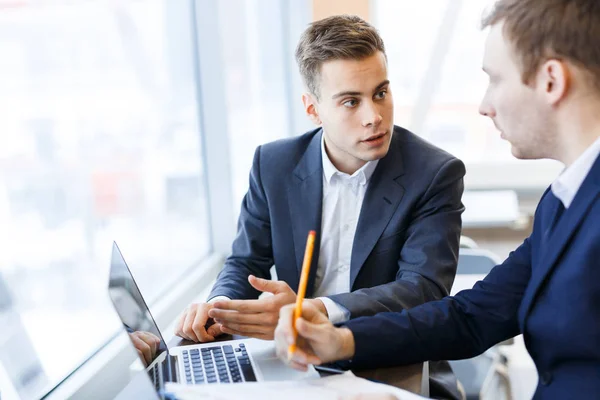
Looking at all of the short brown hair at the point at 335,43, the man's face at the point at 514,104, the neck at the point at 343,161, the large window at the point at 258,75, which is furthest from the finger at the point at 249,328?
the large window at the point at 258,75

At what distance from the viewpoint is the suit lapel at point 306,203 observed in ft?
6.22

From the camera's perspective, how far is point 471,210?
382cm

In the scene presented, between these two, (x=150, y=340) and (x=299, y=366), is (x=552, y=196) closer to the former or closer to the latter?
(x=299, y=366)

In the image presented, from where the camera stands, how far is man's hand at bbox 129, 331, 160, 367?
1183 mm

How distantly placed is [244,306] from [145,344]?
0.24 meters

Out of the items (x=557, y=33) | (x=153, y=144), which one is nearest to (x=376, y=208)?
(x=557, y=33)

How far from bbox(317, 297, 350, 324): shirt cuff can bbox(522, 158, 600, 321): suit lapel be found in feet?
1.26

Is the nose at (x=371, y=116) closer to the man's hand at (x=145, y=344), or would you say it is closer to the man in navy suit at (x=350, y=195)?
the man in navy suit at (x=350, y=195)

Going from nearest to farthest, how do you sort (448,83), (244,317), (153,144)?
(244,317)
(153,144)
(448,83)

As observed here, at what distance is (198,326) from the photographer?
144cm

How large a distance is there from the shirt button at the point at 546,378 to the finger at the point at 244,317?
0.50m

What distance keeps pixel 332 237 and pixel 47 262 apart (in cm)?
74

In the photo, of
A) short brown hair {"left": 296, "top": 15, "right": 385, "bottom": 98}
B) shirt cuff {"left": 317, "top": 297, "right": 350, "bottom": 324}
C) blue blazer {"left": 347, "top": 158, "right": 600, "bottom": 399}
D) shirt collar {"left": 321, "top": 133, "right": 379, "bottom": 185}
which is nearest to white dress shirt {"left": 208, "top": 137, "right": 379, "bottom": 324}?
shirt collar {"left": 321, "top": 133, "right": 379, "bottom": 185}

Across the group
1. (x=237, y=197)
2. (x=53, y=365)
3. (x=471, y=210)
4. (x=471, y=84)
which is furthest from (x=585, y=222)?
(x=471, y=84)
